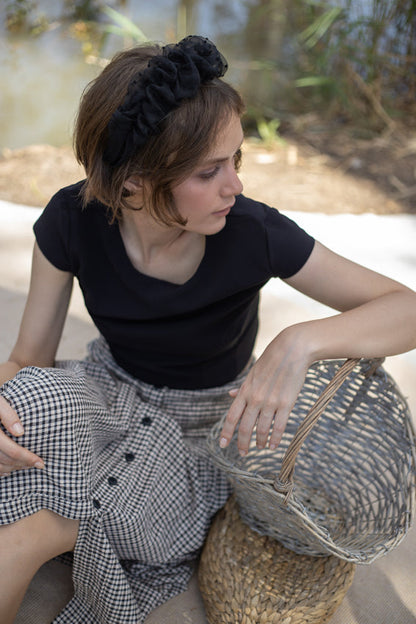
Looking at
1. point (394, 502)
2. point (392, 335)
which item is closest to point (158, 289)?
point (392, 335)

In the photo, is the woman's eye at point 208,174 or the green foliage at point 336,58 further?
the green foliage at point 336,58

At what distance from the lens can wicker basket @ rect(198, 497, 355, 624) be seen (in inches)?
45.0

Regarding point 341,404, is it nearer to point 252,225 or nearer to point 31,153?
point 252,225

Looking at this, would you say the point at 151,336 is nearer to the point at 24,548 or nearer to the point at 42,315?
the point at 42,315

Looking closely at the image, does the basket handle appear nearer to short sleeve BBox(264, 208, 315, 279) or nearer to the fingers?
the fingers

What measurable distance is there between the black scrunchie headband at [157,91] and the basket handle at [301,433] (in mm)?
468

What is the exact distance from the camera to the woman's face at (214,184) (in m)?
1.02

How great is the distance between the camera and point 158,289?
122 cm

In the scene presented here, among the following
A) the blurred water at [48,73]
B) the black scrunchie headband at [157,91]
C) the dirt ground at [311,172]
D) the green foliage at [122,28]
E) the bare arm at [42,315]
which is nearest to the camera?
the black scrunchie headband at [157,91]

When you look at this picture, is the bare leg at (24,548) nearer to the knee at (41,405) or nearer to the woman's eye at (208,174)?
the knee at (41,405)

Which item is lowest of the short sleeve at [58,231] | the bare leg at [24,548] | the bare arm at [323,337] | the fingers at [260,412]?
the bare leg at [24,548]

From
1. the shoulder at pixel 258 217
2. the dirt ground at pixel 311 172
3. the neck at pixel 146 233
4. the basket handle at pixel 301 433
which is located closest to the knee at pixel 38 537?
the basket handle at pixel 301 433

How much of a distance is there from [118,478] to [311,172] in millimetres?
2388

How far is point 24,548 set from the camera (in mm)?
1065
